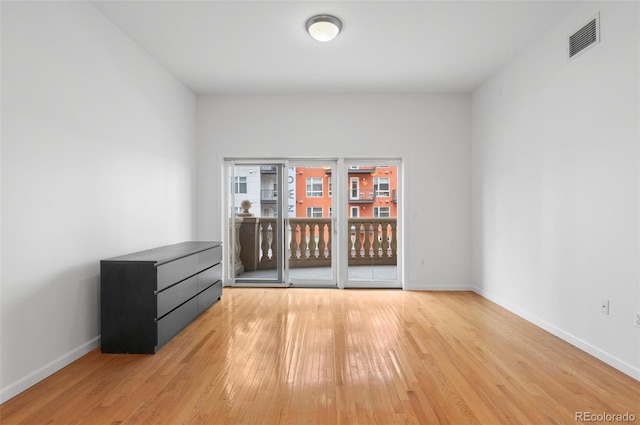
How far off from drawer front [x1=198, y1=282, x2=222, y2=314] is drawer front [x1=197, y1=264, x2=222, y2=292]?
63 millimetres

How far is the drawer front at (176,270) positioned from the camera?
292 cm

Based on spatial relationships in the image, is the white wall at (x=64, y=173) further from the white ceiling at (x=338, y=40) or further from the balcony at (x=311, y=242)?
the balcony at (x=311, y=242)

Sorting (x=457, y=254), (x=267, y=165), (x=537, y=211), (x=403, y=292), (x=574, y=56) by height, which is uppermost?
(x=574, y=56)

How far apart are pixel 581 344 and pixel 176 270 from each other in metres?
3.56

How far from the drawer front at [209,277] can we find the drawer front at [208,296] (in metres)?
0.06

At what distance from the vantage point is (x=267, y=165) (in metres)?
5.36

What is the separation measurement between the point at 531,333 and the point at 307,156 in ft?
11.6

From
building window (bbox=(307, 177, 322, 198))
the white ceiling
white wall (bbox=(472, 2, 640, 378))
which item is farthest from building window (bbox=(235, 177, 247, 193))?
white wall (bbox=(472, 2, 640, 378))

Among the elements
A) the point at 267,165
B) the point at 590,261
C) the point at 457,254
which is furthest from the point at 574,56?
the point at 267,165

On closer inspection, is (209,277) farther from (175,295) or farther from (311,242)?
(311,242)

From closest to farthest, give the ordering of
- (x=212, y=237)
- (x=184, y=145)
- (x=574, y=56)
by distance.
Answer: (x=574, y=56)
(x=184, y=145)
(x=212, y=237)

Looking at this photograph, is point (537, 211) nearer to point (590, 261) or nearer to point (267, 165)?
point (590, 261)

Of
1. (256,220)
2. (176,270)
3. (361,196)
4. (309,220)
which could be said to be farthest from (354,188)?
(176,270)

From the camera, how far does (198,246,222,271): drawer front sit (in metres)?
3.80
